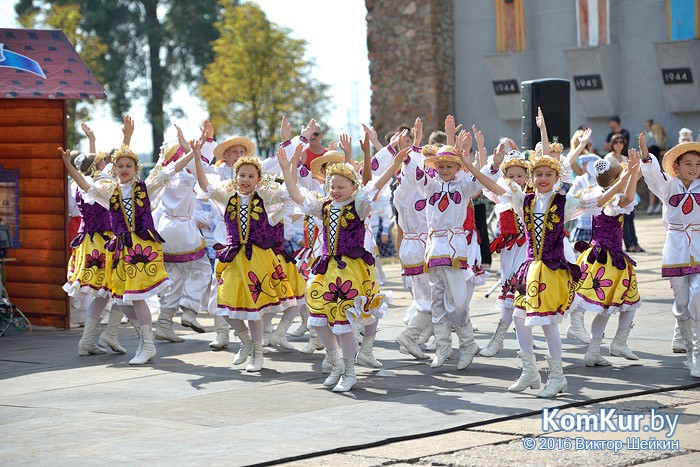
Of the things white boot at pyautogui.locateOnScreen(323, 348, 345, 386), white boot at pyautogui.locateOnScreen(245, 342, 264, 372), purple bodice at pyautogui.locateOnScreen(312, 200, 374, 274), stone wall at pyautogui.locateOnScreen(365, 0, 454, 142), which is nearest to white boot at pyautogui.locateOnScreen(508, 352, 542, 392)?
white boot at pyautogui.locateOnScreen(323, 348, 345, 386)

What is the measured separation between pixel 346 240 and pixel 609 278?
2.28 meters

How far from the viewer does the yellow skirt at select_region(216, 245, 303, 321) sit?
28.9ft

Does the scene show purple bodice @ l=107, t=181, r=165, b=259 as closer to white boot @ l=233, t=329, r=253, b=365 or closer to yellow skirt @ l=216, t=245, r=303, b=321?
yellow skirt @ l=216, t=245, r=303, b=321

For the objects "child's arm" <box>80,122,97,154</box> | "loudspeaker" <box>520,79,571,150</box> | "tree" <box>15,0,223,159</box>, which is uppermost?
"tree" <box>15,0,223,159</box>

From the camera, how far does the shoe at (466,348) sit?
866 centimetres

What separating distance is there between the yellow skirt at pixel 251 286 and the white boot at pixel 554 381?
2.46 metres

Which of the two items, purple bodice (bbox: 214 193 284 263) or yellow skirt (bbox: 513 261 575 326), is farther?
purple bodice (bbox: 214 193 284 263)

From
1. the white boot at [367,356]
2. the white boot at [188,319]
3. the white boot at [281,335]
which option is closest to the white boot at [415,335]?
the white boot at [367,356]

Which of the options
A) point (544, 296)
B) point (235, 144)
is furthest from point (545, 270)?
point (235, 144)

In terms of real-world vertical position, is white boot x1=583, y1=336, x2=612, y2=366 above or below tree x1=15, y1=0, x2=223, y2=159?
below

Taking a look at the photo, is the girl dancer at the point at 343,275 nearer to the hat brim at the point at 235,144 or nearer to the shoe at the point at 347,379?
the shoe at the point at 347,379

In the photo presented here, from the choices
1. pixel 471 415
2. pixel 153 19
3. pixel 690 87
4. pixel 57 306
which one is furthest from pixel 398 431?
pixel 153 19

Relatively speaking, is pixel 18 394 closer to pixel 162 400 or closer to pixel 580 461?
pixel 162 400

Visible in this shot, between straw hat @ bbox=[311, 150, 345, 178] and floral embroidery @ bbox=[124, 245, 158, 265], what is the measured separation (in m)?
1.79
